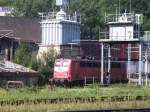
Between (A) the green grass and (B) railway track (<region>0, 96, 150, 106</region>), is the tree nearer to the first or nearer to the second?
(A) the green grass

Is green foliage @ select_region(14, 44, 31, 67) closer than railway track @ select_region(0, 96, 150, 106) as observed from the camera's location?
No

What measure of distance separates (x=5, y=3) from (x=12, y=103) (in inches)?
4404

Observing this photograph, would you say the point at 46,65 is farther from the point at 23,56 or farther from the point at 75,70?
the point at 75,70

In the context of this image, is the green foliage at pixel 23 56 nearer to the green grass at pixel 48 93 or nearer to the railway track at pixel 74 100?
the green grass at pixel 48 93

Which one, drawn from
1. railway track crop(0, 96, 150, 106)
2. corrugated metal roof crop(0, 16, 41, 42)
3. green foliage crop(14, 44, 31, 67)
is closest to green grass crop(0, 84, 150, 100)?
railway track crop(0, 96, 150, 106)

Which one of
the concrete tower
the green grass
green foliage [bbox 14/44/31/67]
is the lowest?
the green grass

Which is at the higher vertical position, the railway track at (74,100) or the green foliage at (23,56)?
the green foliage at (23,56)

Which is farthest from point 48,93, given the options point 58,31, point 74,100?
point 58,31

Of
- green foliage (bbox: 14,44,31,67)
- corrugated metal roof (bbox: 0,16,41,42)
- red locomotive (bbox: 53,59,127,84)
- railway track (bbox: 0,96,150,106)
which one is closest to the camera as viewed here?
railway track (bbox: 0,96,150,106)

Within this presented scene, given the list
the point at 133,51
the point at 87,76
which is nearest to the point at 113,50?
the point at 133,51

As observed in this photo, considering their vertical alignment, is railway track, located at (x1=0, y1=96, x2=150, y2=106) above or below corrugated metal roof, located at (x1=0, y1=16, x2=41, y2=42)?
below

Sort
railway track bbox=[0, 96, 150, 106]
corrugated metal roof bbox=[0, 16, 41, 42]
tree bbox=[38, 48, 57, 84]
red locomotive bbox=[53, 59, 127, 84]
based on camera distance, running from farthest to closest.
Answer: corrugated metal roof bbox=[0, 16, 41, 42] → tree bbox=[38, 48, 57, 84] → red locomotive bbox=[53, 59, 127, 84] → railway track bbox=[0, 96, 150, 106]

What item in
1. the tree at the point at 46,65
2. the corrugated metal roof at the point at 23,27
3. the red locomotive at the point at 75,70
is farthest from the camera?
the corrugated metal roof at the point at 23,27

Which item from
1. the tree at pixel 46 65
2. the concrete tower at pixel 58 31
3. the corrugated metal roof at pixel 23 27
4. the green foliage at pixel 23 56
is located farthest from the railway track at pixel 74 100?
the corrugated metal roof at pixel 23 27
